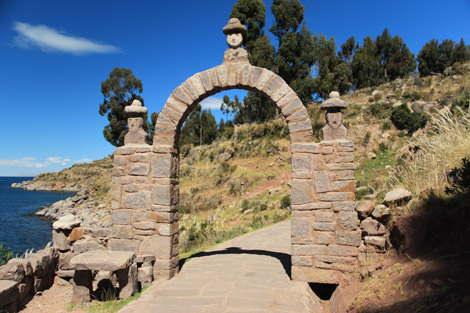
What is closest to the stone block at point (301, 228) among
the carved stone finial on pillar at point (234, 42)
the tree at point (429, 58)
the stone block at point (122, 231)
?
the stone block at point (122, 231)

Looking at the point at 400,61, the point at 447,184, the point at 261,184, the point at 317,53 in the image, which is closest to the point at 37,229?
the point at 261,184

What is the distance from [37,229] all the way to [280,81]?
82.1ft

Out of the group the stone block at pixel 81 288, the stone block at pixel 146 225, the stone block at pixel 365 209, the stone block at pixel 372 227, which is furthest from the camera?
the stone block at pixel 146 225

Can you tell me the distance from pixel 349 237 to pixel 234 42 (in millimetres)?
4224

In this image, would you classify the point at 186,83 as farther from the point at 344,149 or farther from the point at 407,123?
the point at 407,123

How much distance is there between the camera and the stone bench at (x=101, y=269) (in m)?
4.48

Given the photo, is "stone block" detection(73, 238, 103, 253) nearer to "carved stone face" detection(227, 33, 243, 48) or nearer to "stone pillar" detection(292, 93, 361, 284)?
"stone pillar" detection(292, 93, 361, 284)

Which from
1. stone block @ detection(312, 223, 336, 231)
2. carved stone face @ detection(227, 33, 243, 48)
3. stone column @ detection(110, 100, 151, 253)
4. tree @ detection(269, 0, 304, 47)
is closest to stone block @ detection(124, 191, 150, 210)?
stone column @ detection(110, 100, 151, 253)

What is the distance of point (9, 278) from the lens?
4.47m

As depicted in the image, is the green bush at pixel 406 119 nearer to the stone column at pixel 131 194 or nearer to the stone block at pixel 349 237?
the stone block at pixel 349 237

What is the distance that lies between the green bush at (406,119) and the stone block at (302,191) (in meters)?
16.1

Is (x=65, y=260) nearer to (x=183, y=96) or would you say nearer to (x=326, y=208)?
(x=183, y=96)

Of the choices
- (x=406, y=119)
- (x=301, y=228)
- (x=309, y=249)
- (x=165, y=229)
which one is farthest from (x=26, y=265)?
(x=406, y=119)

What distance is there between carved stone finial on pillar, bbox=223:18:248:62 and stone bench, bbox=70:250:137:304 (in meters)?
4.05
